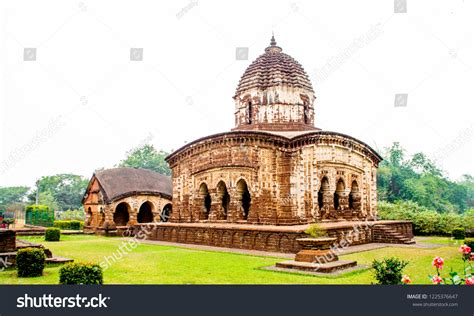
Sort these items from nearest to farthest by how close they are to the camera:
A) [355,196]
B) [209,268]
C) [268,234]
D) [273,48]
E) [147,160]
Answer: [209,268] → [268,234] → [355,196] → [273,48] → [147,160]

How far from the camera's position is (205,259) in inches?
482

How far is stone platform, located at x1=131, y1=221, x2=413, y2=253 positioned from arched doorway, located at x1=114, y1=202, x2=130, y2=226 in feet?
27.6

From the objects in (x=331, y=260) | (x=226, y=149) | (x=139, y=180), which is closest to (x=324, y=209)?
(x=226, y=149)

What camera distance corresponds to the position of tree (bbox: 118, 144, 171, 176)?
5868cm

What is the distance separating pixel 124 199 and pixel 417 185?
32.0m

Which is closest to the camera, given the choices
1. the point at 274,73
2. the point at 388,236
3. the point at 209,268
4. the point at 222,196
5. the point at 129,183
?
the point at 209,268

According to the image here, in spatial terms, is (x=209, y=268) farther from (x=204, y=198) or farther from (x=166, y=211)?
(x=166, y=211)

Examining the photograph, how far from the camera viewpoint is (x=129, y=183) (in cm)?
2731

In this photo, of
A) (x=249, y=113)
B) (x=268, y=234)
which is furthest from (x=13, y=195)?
(x=268, y=234)

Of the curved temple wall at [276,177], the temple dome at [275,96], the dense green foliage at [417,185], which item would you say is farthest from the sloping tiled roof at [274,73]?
the dense green foliage at [417,185]

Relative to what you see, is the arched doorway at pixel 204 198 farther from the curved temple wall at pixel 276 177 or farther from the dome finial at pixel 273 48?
the dome finial at pixel 273 48

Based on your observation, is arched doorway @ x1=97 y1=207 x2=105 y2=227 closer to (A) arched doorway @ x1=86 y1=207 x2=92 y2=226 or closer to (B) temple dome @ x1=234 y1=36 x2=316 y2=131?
(A) arched doorway @ x1=86 y1=207 x2=92 y2=226


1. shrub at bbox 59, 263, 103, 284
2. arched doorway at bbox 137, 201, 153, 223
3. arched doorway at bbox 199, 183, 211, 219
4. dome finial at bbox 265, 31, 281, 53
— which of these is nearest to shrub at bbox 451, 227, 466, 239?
arched doorway at bbox 199, 183, 211, 219
